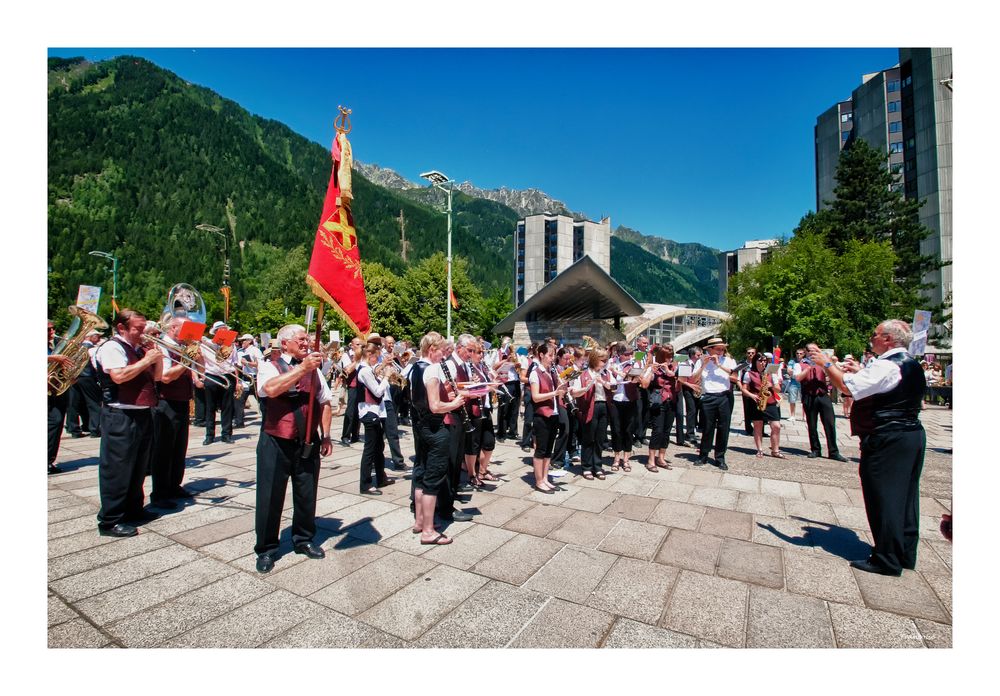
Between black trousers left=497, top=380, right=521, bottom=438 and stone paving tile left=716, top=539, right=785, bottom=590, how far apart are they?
20.1ft

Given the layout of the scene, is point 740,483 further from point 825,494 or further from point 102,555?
point 102,555

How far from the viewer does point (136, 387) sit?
4.68m

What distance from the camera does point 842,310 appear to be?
28.6 meters

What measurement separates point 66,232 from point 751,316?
99997mm

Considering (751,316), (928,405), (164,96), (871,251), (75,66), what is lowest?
(928,405)

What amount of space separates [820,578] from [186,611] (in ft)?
15.5

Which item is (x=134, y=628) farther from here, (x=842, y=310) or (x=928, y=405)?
(x=842, y=310)

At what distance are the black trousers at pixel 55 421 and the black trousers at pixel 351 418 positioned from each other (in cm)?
391

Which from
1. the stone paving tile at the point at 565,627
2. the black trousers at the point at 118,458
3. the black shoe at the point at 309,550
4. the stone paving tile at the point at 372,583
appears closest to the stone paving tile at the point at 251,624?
the stone paving tile at the point at 372,583

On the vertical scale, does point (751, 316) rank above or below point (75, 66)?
below

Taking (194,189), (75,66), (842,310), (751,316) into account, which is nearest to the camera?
(842,310)

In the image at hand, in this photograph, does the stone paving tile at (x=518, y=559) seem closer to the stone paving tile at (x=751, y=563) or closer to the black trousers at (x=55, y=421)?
the stone paving tile at (x=751, y=563)

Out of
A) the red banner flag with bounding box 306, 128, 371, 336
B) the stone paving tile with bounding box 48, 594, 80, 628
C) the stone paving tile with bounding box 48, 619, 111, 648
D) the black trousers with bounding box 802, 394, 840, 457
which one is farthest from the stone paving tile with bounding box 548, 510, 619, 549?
the black trousers with bounding box 802, 394, 840, 457

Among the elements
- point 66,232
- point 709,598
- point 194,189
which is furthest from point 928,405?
point 194,189
